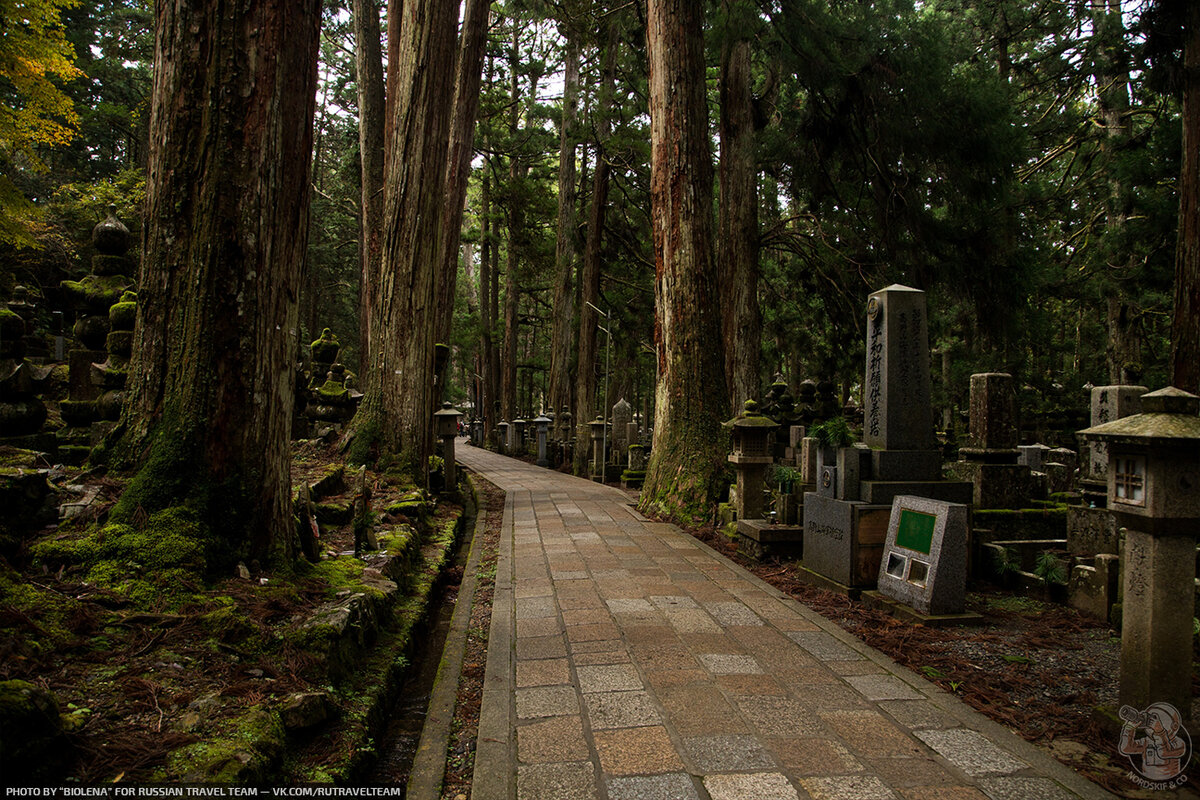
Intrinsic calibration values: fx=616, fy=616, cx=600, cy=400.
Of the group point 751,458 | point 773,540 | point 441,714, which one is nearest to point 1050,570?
point 773,540

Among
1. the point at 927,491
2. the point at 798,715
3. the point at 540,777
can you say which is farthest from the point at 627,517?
the point at 540,777

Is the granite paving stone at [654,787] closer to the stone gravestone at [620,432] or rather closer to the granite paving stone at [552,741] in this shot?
the granite paving stone at [552,741]

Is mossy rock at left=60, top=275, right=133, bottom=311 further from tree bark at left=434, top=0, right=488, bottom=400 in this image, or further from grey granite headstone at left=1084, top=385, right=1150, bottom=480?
grey granite headstone at left=1084, top=385, right=1150, bottom=480

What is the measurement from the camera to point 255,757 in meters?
1.99

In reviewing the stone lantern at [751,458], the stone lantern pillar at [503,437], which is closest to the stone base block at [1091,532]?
the stone lantern at [751,458]

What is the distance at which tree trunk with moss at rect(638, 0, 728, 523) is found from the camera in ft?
27.1

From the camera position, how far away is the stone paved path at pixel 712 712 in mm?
2328

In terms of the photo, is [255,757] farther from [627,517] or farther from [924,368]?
[627,517]

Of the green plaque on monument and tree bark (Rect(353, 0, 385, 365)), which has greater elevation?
tree bark (Rect(353, 0, 385, 365))

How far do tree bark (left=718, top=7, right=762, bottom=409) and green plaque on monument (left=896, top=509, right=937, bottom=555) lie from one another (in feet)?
21.6

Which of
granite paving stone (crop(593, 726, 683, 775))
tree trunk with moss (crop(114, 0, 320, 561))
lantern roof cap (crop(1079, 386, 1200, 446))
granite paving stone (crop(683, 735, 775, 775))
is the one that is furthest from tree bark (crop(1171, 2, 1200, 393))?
tree trunk with moss (crop(114, 0, 320, 561))

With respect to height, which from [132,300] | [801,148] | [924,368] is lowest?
[924,368]

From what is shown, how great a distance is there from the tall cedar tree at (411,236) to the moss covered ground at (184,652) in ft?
16.3

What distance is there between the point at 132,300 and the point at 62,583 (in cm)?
603
